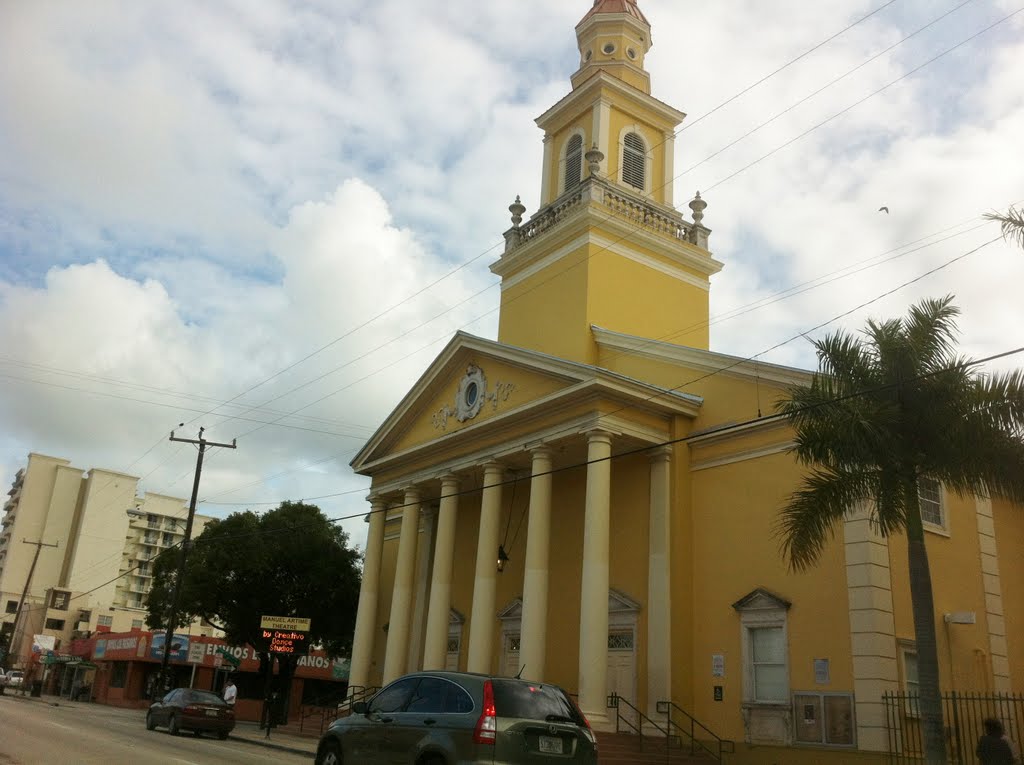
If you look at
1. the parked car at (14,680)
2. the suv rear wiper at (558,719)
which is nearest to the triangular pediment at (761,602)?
the suv rear wiper at (558,719)

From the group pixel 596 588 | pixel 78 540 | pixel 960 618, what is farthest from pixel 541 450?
pixel 78 540

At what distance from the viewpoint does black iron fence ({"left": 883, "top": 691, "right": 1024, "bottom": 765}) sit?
54.2ft

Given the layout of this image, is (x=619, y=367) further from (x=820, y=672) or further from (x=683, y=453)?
(x=820, y=672)

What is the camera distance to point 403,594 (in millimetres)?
27609

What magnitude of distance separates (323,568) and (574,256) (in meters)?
16.4

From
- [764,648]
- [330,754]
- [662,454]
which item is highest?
[662,454]

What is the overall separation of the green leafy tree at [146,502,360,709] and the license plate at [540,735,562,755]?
2606 centimetres

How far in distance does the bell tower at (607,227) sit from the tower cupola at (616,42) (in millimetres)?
36

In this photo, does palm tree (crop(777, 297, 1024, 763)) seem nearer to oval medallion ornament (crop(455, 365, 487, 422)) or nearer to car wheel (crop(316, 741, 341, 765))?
car wheel (crop(316, 741, 341, 765))

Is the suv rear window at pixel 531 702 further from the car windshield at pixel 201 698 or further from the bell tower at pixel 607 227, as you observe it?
the car windshield at pixel 201 698

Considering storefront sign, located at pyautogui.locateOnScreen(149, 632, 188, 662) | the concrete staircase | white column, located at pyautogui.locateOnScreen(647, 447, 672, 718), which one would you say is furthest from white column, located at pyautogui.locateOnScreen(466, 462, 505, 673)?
storefront sign, located at pyautogui.locateOnScreen(149, 632, 188, 662)

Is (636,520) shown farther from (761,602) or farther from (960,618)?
(960,618)

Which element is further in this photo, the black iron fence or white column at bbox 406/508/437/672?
white column at bbox 406/508/437/672

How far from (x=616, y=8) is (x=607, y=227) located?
32.7 ft
